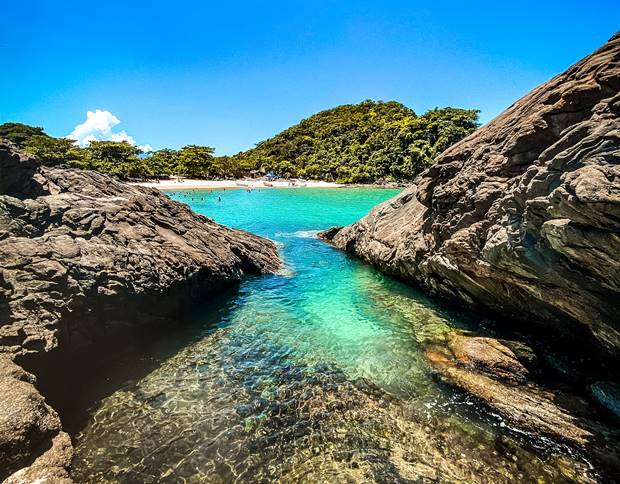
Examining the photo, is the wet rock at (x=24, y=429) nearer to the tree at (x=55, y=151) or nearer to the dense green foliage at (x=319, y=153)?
the dense green foliage at (x=319, y=153)

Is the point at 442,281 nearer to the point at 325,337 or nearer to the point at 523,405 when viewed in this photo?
the point at 325,337

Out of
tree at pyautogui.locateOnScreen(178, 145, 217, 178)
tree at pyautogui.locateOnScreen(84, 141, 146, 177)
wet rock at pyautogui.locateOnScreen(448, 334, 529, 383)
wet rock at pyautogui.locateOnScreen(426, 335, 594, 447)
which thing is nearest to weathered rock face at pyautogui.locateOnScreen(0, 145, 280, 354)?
wet rock at pyautogui.locateOnScreen(426, 335, 594, 447)

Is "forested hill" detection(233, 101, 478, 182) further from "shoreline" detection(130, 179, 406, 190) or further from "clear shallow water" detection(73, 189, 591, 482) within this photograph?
"clear shallow water" detection(73, 189, 591, 482)

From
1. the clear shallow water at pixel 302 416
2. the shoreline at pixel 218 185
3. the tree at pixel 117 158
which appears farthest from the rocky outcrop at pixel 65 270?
the tree at pixel 117 158

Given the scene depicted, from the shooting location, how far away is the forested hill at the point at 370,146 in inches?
3684

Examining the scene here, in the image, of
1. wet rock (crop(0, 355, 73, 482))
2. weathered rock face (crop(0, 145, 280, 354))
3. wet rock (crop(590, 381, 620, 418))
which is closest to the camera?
wet rock (crop(0, 355, 73, 482))

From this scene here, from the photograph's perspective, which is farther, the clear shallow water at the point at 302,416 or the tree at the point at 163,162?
the tree at the point at 163,162

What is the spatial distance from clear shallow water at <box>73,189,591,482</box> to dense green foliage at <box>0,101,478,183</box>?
72.7 m

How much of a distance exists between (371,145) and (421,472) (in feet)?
375

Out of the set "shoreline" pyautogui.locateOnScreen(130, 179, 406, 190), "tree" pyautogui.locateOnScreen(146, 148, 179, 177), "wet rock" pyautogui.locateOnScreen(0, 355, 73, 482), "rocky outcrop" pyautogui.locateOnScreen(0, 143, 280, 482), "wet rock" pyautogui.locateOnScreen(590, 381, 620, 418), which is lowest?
"wet rock" pyautogui.locateOnScreen(590, 381, 620, 418)

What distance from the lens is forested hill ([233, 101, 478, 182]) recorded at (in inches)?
3684

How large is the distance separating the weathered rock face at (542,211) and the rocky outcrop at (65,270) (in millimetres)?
10567

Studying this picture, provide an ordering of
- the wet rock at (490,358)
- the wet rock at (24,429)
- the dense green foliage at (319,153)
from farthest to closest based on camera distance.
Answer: the dense green foliage at (319,153), the wet rock at (490,358), the wet rock at (24,429)

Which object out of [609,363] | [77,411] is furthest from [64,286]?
[609,363]
